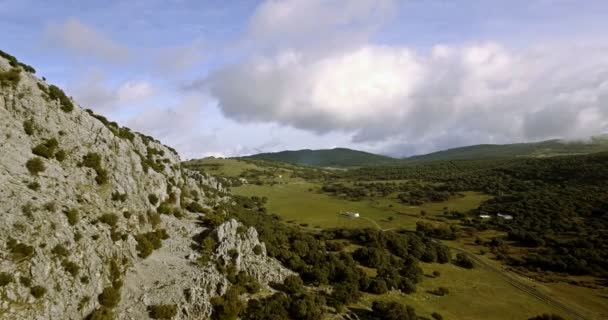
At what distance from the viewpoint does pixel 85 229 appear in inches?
1491

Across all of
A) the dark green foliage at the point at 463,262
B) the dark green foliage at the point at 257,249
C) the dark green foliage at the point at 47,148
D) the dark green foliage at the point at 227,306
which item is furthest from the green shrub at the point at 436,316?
the dark green foliage at the point at 47,148

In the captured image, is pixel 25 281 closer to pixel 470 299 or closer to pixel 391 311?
pixel 391 311

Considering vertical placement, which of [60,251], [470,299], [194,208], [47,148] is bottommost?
[470,299]

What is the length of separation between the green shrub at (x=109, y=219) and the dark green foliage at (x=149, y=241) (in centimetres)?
374

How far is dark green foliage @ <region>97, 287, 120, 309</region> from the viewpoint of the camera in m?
34.9

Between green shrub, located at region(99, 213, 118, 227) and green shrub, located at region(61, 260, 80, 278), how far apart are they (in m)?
7.03

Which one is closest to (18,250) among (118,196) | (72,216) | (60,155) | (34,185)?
(72,216)

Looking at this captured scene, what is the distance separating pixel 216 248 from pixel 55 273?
2018cm

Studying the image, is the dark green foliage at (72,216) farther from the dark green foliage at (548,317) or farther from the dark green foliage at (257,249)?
the dark green foliage at (548,317)

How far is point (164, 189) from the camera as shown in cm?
5650

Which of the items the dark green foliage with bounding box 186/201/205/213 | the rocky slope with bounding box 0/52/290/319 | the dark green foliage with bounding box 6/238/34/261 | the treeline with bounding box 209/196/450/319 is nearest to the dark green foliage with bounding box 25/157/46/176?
the rocky slope with bounding box 0/52/290/319

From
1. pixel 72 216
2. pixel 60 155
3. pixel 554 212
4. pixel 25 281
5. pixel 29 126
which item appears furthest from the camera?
pixel 554 212

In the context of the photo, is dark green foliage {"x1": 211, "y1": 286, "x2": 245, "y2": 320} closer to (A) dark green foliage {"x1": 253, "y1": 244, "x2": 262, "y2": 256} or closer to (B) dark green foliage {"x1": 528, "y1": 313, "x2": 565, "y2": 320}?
(A) dark green foliage {"x1": 253, "y1": 244, "x2": 262, "y2": 256}

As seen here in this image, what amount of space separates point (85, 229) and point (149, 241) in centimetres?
863
